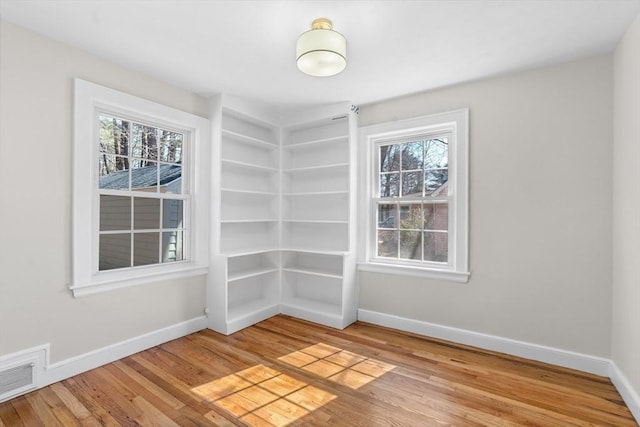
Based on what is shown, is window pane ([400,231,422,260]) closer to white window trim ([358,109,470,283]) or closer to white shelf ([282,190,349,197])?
white window trim ([358,109,470,283])

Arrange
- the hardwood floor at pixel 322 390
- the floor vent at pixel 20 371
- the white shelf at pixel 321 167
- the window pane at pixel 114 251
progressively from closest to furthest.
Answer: the hardwood floor at pixel 322 390 < the floor vent at pixel 20 371 < the window pane at pixel 114 251 < the white shelf at pixel 321 167

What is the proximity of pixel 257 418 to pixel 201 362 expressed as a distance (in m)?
0.93

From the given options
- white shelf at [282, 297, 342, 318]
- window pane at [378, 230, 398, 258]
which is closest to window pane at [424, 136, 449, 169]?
window pane at [378, 230, 398, 258]

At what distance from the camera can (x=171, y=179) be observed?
3.20m

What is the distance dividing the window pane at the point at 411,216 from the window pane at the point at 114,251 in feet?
9.14

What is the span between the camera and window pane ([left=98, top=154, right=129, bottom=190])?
2.66m

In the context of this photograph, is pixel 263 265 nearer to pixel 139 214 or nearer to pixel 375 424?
pixel 139 214

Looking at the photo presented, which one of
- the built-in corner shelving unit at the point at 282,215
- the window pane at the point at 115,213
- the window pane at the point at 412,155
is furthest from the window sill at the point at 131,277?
the window pane at the point at 412,155

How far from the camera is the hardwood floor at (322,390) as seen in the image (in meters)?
1.92

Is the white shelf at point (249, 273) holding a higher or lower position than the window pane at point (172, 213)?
lower

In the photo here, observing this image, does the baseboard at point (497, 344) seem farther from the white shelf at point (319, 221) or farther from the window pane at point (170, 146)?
the window pane at point (170, 146)

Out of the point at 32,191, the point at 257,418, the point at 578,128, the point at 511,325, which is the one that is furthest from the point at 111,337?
the point at 578,128

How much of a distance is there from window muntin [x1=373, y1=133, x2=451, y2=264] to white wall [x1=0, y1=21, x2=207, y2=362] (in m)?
2.76

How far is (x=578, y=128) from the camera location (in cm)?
252
